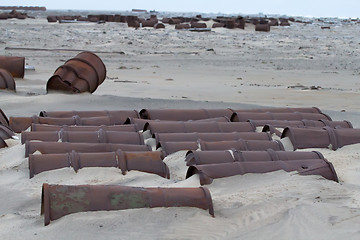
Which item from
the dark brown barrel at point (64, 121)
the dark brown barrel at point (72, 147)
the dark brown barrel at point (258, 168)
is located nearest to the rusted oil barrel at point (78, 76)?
the dark brown barrel at point (64, 121)

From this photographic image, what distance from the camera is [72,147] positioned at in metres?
5.34

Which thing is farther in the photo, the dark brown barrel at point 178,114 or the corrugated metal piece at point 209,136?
the dark brown barrel at point 178,114

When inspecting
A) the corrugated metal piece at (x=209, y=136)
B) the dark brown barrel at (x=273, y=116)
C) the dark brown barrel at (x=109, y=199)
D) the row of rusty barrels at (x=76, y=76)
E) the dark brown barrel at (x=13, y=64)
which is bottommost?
the dark brown barrel at (x=13, y=64)

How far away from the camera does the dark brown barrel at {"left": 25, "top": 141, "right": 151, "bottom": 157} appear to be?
17.2ft

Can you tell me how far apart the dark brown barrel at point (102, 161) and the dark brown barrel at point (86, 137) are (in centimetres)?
72

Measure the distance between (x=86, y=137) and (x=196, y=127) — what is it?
4.10 ft

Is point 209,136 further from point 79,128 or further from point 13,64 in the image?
point 13,64

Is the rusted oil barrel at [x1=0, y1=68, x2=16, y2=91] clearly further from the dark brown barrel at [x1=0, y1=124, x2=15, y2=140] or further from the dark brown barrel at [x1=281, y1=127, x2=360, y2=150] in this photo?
the dark brown barrel at [x1=281, y1=127, x2=360, y2=150]

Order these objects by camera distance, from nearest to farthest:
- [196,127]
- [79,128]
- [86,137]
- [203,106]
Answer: [86,137] → [79,128] → [196,127] → [203,106]

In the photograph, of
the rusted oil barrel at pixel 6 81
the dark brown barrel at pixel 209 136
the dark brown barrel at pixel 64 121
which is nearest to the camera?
the dark brown barrel at pixel 209 136

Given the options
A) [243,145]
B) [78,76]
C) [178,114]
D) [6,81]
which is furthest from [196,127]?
[6,81]

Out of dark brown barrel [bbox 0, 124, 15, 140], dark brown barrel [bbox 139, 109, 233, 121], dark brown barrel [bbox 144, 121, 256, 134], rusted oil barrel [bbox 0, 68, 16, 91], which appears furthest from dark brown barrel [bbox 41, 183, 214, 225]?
→ rusted oil barrel [bbox 0, 68, 16, 91]

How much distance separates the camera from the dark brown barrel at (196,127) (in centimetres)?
623

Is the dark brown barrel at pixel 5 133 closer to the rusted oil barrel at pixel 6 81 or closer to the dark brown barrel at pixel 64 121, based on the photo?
the dark brown barrel at pixel 64 121
